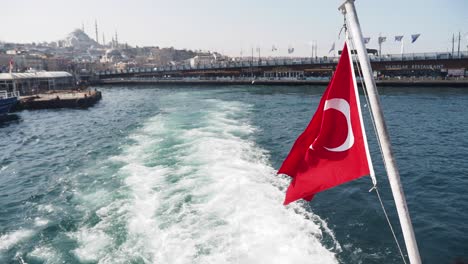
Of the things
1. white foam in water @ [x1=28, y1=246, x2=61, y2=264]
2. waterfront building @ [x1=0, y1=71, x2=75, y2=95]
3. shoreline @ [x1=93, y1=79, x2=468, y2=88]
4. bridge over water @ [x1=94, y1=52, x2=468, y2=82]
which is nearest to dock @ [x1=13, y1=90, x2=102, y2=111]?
waterfront building @ [x1=0, y1=71, x2=75, y2=95]

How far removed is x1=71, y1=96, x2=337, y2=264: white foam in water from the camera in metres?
10.0

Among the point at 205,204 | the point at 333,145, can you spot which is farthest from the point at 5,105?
the point at 333,145

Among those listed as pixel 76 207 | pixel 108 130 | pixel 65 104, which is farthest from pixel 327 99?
pixel 65 104

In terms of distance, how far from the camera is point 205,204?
13.2 m

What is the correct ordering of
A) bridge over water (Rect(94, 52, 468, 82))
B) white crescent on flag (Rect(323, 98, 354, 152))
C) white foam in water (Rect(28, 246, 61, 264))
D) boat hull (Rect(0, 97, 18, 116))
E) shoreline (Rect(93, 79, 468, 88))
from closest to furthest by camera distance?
white crescent on flag (Rect(323, 98, 354, 152))
white foam in water (Rect(28, 246, 61, 264))
boat hull (Rect(0, 97, 18, 116))
shoreline (Rect(93, 79, 468, 88))
bridge over water (Rect(94, 52, 468, 82))

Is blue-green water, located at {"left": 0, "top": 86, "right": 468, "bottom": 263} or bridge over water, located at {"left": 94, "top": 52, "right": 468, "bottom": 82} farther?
bridge over water, located at {"left": 94, "top": 52, "right": 468, "bottom": 82}

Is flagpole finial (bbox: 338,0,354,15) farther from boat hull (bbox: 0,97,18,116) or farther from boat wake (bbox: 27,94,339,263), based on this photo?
boat hull (bbox: 0,97,18,116)

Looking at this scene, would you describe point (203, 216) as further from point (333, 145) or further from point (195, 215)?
point (333, 145)

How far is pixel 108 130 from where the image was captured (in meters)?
32.3

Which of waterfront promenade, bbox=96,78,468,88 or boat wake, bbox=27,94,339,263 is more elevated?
waterfront promenade, bbox=96,78,468,88

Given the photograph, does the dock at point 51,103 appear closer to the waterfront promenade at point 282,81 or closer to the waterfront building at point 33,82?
the waterfront building at point 33,82

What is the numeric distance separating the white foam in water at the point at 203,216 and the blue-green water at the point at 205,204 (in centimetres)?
5

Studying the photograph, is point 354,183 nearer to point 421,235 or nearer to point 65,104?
point 421,235

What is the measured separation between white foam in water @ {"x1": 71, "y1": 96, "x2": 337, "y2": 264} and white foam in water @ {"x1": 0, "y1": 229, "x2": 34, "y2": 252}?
2090mm
